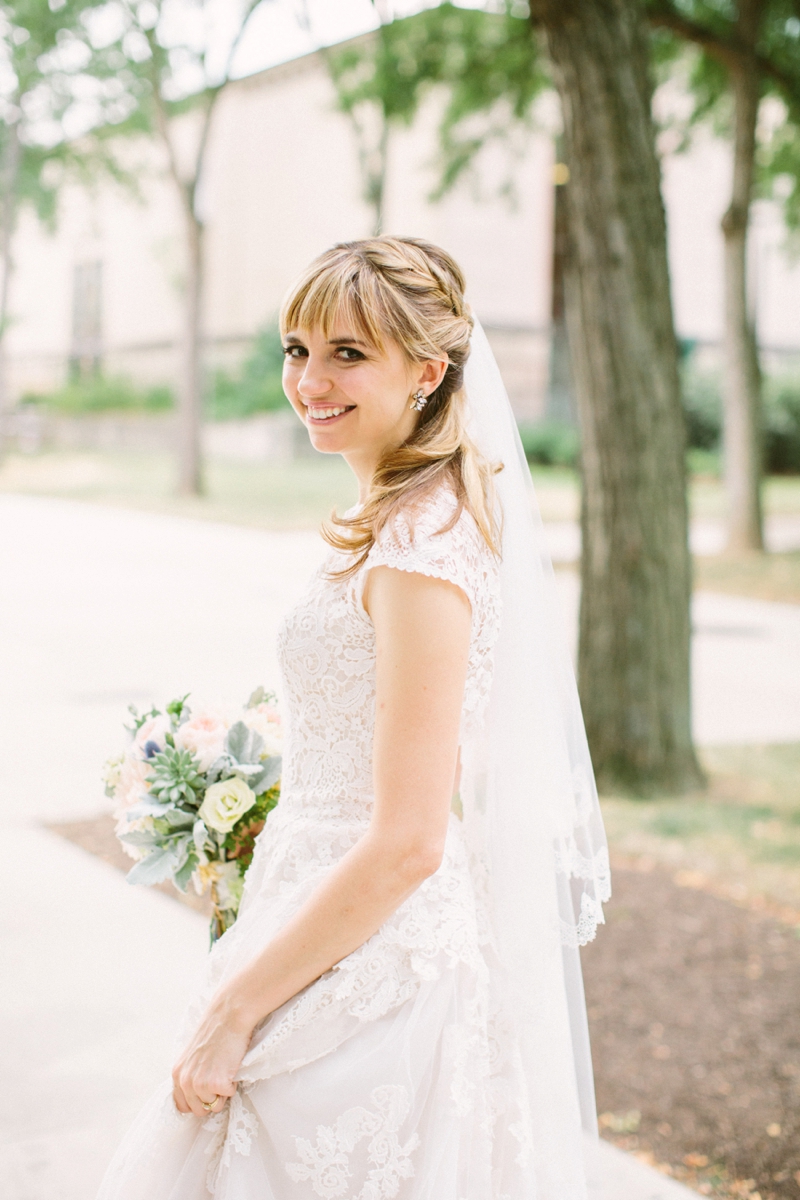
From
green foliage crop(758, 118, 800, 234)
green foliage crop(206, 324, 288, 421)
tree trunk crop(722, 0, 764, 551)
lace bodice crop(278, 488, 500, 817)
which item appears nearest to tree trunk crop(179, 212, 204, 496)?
green foliage crop(206, 324, 288, 421)

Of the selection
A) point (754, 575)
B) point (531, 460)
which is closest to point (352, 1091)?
point (754, 575)

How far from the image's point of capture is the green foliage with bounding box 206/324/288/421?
93.5ft

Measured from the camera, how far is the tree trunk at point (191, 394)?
22.8 meters

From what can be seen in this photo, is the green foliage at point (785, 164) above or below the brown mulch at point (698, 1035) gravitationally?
above

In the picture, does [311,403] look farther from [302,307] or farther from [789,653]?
[789,653]

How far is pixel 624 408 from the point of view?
606 centimetres

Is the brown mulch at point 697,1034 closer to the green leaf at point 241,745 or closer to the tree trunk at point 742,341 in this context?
the green leaf at point 241,745

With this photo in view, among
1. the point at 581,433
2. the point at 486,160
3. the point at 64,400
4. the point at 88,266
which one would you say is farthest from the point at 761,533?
the point at 88,266

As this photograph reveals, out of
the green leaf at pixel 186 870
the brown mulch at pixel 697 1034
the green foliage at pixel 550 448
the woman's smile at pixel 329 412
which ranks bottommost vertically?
the brown mulch at pixel 697 1034

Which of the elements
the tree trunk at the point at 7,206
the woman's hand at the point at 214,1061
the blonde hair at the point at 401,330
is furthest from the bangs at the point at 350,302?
the tree trunk at the point at 7,206

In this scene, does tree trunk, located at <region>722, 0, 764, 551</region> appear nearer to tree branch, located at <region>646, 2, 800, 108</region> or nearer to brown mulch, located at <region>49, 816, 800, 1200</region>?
tree branch, located at <region>646, 2, 800, 108</region>

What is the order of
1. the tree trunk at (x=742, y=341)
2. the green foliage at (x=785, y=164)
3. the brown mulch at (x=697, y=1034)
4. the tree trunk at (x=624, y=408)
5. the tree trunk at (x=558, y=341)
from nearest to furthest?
the brown mulch at (x=697, y=1034)
the tree trunk at (x=624, y=408)
the tree trunk at (x=742, y=341)
the green foliage at (x=785, y=164)
the tree trunk at (x=558, y=341)

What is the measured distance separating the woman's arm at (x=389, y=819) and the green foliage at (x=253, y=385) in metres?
26.6

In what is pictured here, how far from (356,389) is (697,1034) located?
3017 millimetres
